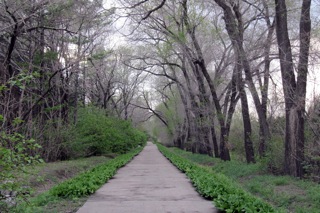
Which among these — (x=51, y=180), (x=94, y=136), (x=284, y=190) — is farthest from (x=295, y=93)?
(x=94, y=136)

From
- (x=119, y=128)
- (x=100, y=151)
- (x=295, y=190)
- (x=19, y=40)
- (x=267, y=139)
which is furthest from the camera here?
(x=119, y=128)

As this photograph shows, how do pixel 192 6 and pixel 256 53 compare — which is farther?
pixel 192 6

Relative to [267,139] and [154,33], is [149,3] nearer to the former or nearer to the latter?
[154,33]

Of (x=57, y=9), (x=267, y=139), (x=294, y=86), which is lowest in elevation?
(x=267, y=139)

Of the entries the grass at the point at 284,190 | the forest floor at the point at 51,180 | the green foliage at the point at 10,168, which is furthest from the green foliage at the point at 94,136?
the green foliage at the point at 10,168

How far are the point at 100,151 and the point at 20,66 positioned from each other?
1098cm

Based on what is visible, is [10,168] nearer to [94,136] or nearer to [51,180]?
[51,180]

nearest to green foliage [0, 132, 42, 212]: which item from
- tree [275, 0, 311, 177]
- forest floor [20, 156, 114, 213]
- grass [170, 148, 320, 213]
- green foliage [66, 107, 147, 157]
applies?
forest floor [20, 156, 114, 213]

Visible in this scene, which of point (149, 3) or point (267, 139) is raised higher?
point (149, 3)

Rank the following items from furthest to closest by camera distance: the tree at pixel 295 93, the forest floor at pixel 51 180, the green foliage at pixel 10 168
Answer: the tree at pixel 295 93
the forest floor at pixel 51 180
the green foliage at pixel 10 168

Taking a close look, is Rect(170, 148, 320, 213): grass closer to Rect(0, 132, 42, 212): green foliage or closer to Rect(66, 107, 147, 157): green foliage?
Rect(0, 132, 42, 212): green foliage

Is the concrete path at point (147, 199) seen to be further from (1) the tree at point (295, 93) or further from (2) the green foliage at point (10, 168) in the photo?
(1) the tree at point (295, 93)

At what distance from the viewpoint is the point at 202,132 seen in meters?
31.3

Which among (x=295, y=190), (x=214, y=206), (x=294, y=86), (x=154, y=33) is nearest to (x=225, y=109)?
(x=154, y=33)
